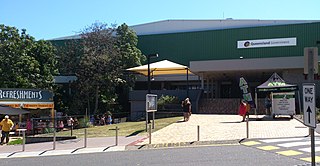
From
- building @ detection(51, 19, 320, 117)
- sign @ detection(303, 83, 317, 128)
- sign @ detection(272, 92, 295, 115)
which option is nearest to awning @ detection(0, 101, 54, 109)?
building @ detection(51, 19, 320, 117)

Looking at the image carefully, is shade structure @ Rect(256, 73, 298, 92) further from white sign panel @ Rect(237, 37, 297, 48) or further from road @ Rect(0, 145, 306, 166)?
white sign panel @ Rect(237, 37, 297, 48)

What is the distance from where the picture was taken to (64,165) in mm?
11867

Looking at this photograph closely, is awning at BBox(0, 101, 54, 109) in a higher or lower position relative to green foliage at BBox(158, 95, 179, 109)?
lower

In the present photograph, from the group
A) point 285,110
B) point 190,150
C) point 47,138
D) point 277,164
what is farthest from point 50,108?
point 277,164

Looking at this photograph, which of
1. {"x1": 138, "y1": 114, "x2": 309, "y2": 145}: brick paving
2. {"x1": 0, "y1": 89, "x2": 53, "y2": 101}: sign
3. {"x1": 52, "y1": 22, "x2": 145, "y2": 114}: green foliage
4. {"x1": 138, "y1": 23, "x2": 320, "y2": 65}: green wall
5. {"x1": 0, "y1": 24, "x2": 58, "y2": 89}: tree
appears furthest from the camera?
{"x1": 138, "y1": 23, "x2": 320, "y2": 65}: green wall

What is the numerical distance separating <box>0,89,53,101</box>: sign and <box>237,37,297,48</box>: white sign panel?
25.2 meters

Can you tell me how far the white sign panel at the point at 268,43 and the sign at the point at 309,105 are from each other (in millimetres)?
42174

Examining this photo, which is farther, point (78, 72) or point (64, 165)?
point (78, 72)

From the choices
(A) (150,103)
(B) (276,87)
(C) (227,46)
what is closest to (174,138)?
(A) (150,103)

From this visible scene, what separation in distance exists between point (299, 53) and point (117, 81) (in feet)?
70.1

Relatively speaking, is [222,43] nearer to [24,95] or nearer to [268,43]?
[268,43]

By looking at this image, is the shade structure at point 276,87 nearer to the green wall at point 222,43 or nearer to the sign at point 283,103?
the sign at point 283,103

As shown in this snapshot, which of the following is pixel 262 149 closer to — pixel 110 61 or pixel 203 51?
pixel 110 61

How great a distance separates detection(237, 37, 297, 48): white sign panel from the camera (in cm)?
4741
